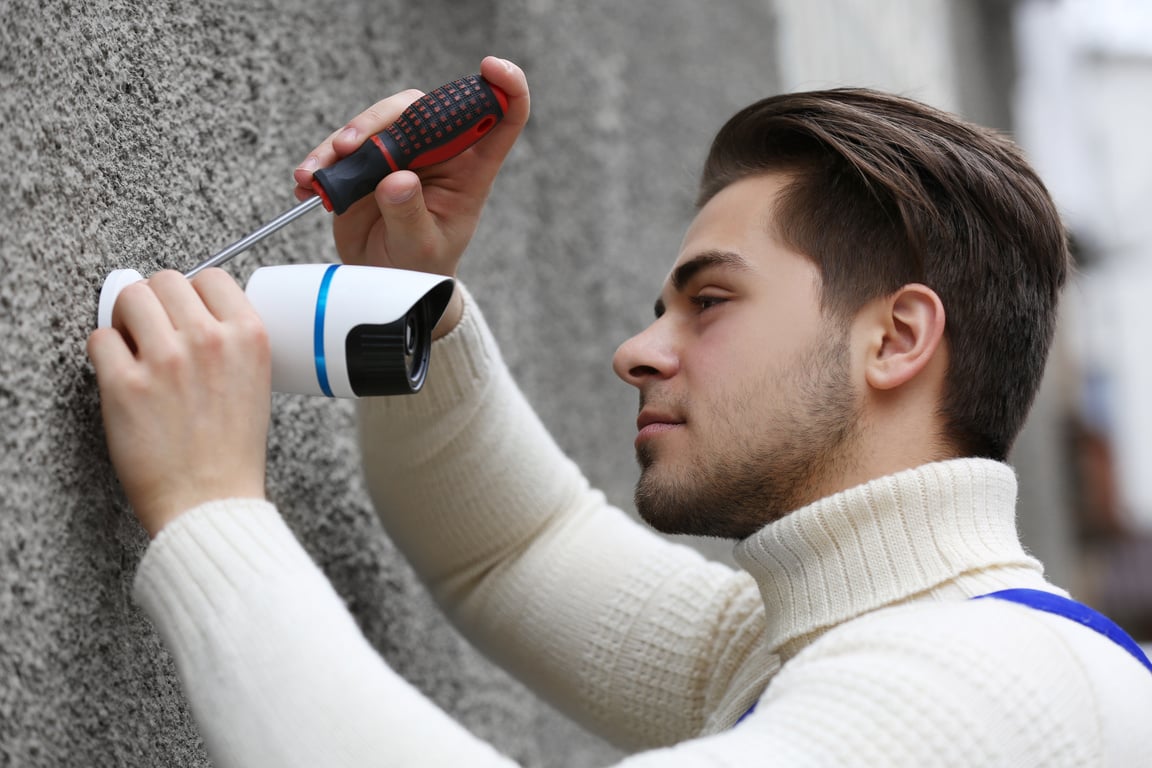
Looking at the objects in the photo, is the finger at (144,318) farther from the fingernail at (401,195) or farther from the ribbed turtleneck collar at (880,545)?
the ribbed turtleneck collar at (880,545)

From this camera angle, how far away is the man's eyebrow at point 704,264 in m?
1.22

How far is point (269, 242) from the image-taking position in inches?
49.5

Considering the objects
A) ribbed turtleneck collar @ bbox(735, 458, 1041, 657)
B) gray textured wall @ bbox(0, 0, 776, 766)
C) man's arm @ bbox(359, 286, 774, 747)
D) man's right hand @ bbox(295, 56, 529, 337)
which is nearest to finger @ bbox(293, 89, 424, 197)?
man's right hand @ bbox(295, 56, 529, 337)

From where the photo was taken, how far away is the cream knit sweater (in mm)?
822

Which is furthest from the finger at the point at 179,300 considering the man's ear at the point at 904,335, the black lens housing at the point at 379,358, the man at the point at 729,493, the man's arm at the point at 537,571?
the man's ear at the point at 904,335

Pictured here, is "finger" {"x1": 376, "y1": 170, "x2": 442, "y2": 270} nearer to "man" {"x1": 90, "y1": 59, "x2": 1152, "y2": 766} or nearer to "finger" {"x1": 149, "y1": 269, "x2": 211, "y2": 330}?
"man" {"x1": 90, "y1": 59, "x2": 1152, "y2": 766}

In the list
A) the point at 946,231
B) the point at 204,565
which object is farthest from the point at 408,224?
the point at 946,231

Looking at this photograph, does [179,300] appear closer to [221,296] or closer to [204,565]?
[221,296]

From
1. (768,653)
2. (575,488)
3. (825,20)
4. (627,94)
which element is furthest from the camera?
(825,20)

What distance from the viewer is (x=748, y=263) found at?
4.00ft

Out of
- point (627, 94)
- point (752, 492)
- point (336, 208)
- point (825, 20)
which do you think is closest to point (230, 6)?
point (336, 208)

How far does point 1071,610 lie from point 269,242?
808 mm

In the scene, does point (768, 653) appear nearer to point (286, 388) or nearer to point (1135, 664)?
point (1135, 664)

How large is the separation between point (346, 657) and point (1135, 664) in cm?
62
